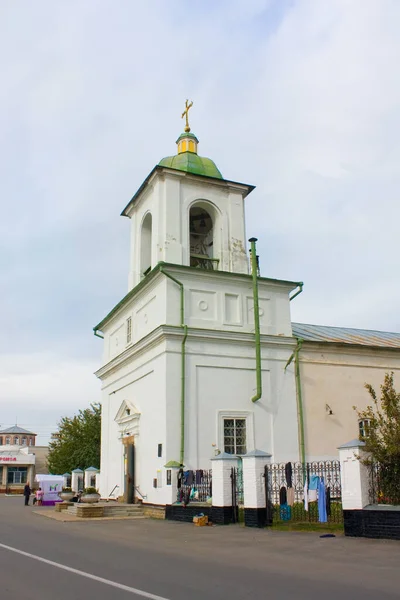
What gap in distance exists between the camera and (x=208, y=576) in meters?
8.05

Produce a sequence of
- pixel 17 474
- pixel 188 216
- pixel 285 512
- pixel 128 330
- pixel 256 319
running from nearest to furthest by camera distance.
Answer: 1. pixel 285 512
2. pixel 256 319
3. pixel 188 216
4. pixel 128 330
5. pixel 17 474

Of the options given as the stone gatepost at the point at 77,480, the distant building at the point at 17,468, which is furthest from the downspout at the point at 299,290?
the distant building at the point at 17,468

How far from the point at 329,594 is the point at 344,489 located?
6.38m

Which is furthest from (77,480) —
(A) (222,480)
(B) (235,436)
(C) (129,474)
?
(A) (222,480)

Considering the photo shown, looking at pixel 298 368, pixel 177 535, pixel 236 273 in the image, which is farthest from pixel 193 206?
pixel 177 535

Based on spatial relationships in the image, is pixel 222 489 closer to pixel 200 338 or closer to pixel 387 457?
pixel 387 457

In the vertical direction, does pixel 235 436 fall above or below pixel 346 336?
below

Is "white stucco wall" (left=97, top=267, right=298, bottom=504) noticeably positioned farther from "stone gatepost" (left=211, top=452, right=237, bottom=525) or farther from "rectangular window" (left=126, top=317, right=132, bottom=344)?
"stone gatepost" (left=211, top=452, right=237, bottom=525)

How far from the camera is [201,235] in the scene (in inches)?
955

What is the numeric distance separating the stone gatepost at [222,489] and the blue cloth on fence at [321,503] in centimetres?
267

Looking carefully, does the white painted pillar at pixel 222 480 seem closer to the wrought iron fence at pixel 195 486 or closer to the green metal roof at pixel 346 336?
the wrought iron fence at pixel 195 486

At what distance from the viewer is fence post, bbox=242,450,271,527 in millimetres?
14867

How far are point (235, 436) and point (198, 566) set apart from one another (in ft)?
35.8

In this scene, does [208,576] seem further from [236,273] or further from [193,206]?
[193,206]
